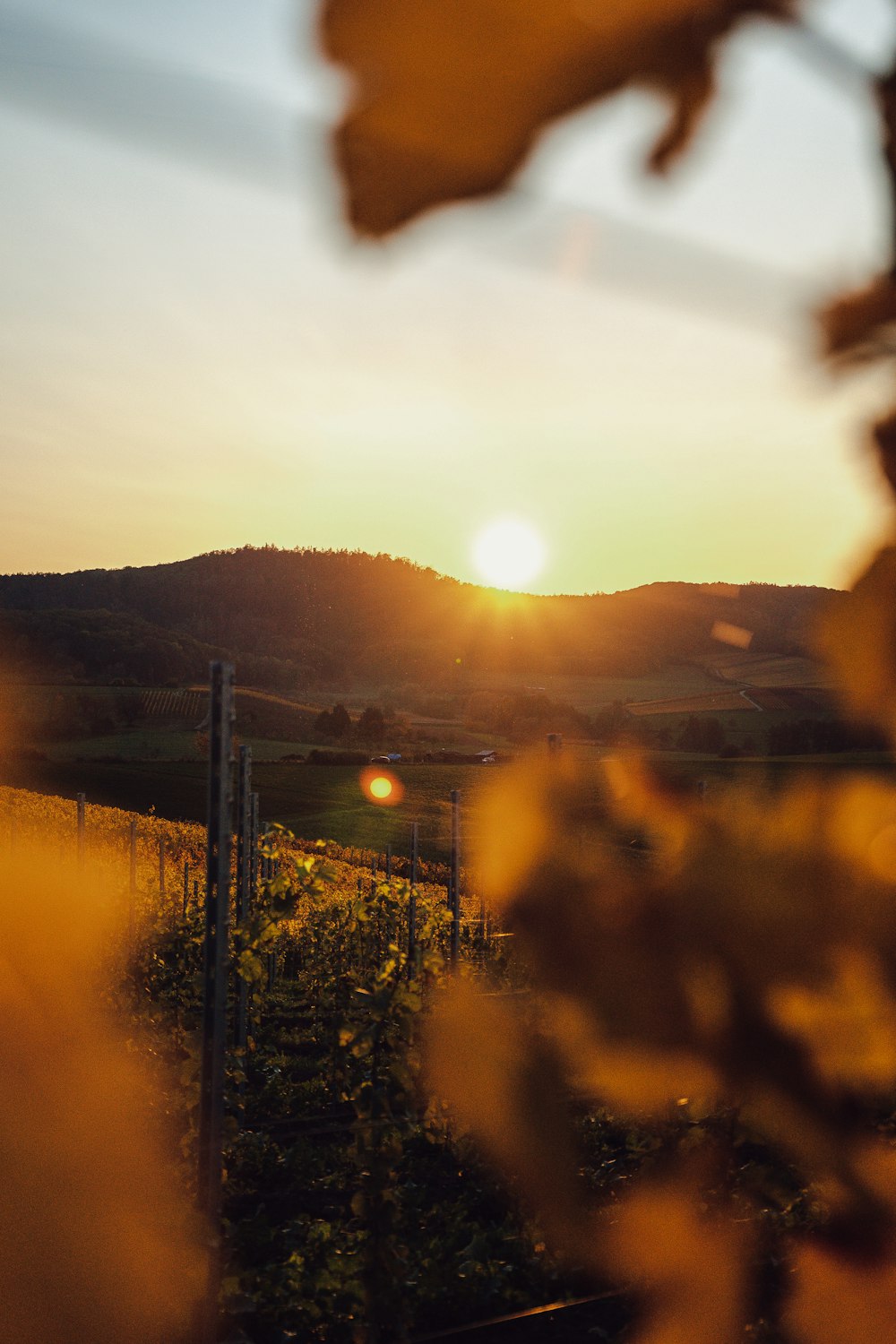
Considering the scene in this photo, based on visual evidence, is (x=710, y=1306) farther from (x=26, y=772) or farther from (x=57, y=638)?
(x=57, y=638)

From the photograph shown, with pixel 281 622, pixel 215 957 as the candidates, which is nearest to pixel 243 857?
pixel 215 957

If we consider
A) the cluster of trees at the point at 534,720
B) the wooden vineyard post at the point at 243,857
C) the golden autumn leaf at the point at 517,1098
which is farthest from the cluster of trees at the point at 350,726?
the golden autumn leaf at the point at 517,1098

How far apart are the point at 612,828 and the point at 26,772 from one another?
40.5 metres

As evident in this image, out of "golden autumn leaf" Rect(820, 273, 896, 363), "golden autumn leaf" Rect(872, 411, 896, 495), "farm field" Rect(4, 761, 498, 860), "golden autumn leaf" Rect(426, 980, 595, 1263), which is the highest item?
"golden autumn leaf" Rect(820, 273, 896, 363)

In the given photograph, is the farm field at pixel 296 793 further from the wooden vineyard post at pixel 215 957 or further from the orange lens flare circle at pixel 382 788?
the wooden vineyard post at pixel 215 957

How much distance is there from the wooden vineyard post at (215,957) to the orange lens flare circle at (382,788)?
3004 centimetres

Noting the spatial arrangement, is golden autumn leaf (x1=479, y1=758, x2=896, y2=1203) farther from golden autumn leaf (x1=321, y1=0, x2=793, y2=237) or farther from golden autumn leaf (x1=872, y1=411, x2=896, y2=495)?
golden autumn leaf (x1=321, y1=0, x2=793, y2=237)

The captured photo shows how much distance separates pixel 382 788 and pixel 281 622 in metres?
43.4

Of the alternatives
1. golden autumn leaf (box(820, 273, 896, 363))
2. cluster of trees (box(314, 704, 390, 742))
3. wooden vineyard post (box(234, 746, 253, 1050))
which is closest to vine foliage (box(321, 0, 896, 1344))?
golden autumn leaf (box(820, 273, 896, 363))

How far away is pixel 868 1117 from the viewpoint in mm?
774

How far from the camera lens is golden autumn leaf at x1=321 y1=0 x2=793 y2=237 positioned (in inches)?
26.9

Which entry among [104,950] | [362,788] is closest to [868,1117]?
[104,950]

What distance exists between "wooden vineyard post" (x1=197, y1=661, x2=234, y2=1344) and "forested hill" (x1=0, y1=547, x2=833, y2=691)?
32.6 metres

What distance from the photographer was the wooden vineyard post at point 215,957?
3.18 m
